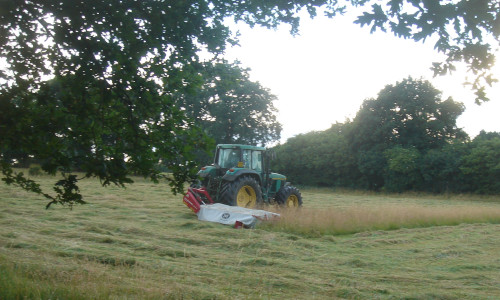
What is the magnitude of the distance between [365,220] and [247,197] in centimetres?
308

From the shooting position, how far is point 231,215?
9234 millimetres

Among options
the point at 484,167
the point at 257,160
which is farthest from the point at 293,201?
the point at 484,167

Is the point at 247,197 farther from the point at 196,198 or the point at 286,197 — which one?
the point at 196,198

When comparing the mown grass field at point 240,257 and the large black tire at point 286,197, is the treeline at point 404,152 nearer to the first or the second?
the large black tire at point 286,197

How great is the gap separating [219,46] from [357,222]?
6145mm

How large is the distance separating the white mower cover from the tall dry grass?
0.27m

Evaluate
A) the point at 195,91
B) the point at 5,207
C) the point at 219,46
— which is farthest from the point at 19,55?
the point at 5,207

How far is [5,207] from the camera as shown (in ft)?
32.4

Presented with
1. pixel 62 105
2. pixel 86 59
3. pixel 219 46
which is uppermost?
pixel 219 46

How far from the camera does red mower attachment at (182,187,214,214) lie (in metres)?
10.3

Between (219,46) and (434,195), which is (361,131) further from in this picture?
(219,46)

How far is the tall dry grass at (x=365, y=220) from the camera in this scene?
29.0 feet

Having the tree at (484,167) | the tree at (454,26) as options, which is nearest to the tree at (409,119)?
the tree at (484,167)

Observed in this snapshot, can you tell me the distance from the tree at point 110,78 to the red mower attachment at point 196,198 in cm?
600
